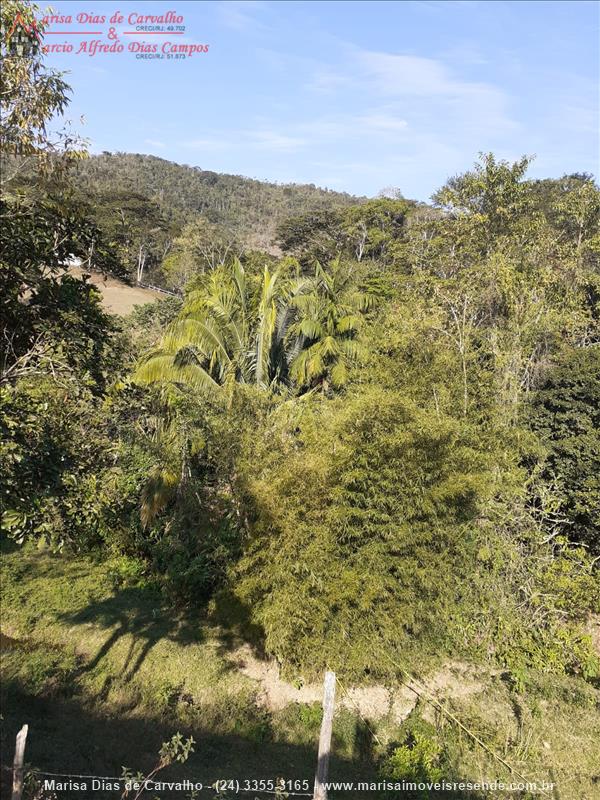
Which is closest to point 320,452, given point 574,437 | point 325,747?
point 325,747

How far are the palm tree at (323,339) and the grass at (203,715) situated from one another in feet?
18.3

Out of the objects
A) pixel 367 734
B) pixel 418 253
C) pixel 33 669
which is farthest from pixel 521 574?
pixel 418 253

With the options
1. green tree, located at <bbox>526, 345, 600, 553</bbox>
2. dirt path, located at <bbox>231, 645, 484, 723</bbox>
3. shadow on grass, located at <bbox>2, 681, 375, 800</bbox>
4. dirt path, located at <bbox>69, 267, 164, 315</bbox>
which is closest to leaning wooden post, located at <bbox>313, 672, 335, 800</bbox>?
shadow on grass, located at <bbox>2, 681, 375, 800</bbox>

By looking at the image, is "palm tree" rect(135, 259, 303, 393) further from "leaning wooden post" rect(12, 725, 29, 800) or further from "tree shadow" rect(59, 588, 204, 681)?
"leaning wooden post" rect(12, 725, 29, 800)

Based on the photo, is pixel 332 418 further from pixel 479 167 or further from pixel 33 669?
pixel 479 167

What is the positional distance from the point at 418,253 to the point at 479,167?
16.4 feet

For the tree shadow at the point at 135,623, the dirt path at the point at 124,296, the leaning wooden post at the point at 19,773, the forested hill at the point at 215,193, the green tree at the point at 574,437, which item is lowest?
the tree shadow at the point at 135,623

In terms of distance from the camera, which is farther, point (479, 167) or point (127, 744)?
point (479, 167)

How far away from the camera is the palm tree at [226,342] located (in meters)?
10.8

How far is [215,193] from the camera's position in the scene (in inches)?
3740

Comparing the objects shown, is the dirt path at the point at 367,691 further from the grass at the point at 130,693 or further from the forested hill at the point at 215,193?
the forested hill at the point at 215,193

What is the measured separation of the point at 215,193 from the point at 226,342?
90.7 m

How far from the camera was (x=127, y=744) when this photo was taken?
6672 millimetres
